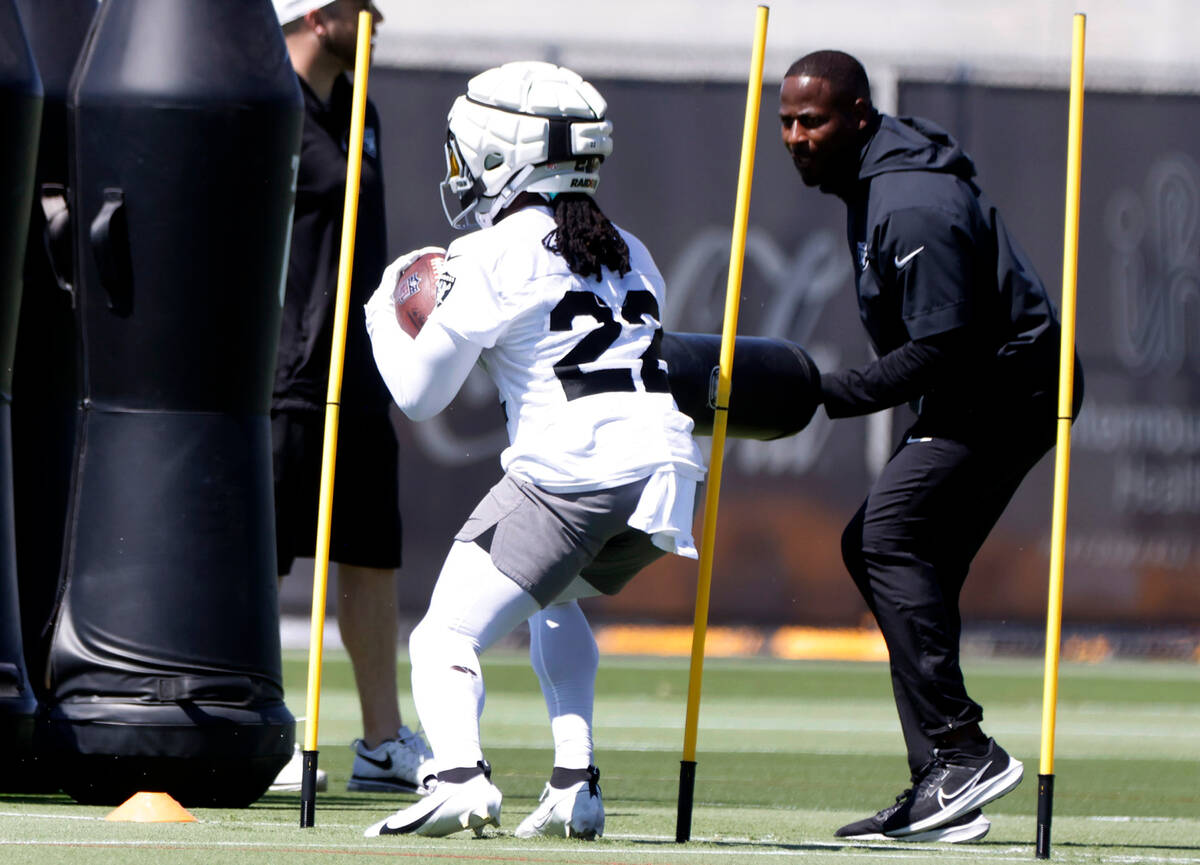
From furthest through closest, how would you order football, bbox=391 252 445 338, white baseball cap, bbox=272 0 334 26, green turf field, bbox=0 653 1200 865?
white baseball cap, bbox=272 0 334 26, football, bbox=391 252 445 338, green turf field, bbox=0 653 1200 865

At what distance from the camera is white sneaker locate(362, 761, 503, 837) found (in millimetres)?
4543

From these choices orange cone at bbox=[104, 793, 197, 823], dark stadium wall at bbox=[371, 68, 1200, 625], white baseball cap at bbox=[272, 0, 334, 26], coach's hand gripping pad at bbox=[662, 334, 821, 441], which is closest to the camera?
orange cone at bbox=[104, 793, 197, 823]

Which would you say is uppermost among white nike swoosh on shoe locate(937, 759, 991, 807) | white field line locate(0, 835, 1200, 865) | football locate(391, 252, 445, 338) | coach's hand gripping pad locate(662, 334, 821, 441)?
football locate(391, 252, 445, 338)

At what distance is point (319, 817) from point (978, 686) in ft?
21.7

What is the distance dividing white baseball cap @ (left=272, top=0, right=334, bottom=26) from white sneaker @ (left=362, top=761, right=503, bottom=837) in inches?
113

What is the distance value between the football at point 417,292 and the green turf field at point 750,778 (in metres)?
1.06

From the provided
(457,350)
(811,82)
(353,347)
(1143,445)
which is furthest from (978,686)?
(457,350)

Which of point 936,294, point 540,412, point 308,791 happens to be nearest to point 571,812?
point 308,791

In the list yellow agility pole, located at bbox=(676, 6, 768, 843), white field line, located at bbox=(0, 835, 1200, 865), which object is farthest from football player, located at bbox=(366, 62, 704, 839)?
white field line, located at bbox=(0, 835, 1200, 865)

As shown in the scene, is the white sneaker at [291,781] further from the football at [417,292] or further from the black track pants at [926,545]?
the football at [417,292]

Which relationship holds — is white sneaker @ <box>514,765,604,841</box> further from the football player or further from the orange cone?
the orange cone

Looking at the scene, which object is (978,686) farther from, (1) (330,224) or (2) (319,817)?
(2) (319,817)

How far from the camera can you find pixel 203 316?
552cm

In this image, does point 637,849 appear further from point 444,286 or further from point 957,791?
point 444,286
